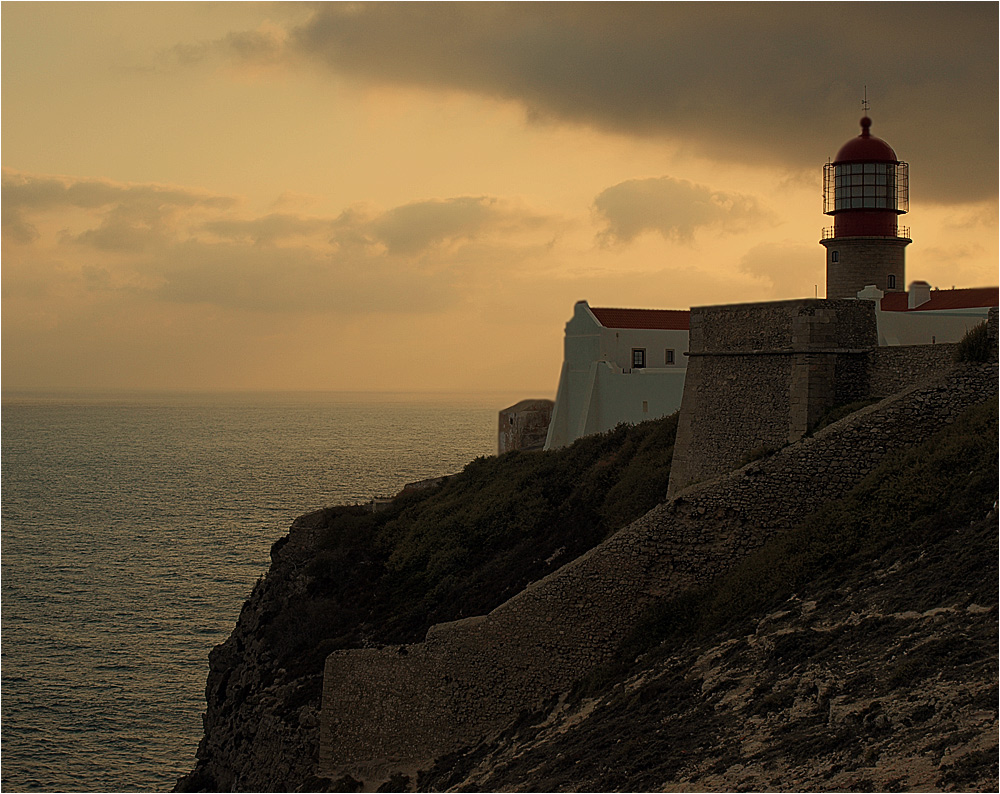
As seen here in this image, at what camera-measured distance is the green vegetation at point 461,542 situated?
21.9 metres

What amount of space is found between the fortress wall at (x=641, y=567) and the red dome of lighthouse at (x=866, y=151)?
19429 millimetres

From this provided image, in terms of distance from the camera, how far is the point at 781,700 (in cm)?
→ 1070

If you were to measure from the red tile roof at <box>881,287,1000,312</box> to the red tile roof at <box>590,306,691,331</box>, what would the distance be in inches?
276

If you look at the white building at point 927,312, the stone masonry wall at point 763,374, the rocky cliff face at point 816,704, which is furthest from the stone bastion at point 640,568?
the white building at point 927,312

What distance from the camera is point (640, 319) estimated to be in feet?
123

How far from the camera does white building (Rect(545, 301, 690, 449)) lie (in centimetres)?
3503

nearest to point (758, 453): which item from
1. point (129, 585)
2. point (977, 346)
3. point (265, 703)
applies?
point (977, 346)

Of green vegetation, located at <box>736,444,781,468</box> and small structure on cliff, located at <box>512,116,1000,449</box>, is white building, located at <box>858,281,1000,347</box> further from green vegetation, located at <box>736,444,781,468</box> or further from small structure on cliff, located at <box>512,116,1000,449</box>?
green vegetation, located at <box>736,444,781,468</box>

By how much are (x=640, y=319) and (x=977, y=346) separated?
21796 millimetres

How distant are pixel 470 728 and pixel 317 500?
55983 millimetres

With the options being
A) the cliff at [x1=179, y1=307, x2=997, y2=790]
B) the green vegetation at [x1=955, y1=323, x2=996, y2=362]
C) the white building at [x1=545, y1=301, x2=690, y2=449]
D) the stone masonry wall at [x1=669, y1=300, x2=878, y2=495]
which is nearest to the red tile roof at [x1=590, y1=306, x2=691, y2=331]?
the white building at [x1=545, y1=301, x2=690, y2=449]

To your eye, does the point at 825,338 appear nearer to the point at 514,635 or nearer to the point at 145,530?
the point at 514,635

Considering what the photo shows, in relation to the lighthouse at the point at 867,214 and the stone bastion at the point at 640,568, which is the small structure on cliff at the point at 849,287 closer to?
the lighthouse at the point at 867,214

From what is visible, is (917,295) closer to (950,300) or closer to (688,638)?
(950,300)
